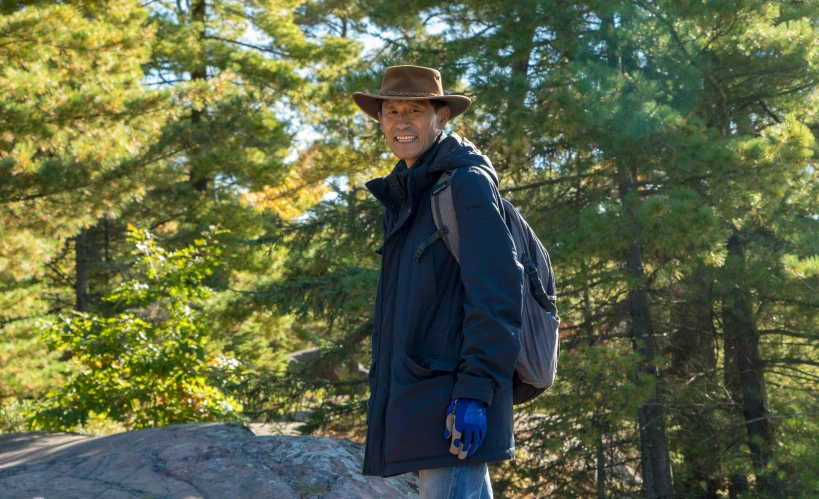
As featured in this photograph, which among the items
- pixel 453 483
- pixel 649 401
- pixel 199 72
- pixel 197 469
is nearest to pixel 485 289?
pixel 453 483

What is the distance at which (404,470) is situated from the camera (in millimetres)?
2457

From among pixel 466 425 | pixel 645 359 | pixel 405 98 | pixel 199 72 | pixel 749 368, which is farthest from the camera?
pixel 199 72

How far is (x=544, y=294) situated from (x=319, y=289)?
708 centimetres

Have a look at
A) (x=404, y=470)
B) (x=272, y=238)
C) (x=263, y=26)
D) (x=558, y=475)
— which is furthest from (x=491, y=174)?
(x=263, y=26)

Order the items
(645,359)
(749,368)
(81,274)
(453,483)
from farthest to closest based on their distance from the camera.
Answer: (81,274)
(749,368)
(645,359)
(453,483)

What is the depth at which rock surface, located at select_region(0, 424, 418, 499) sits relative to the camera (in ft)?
12.8

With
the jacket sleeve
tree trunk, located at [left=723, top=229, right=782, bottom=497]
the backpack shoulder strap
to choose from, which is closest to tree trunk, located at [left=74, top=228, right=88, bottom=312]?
tree trunk, located at [left=723, top=229, right=782, bottom=497]

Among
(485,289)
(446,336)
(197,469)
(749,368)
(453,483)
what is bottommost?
(749,368)

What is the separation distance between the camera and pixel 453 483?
2.46 meters

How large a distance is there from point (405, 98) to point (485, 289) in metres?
0.84

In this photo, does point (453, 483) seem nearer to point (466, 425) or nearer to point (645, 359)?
point (466, 425)

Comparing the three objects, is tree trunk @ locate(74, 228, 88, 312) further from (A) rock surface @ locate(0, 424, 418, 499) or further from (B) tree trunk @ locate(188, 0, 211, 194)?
(A) rock surface @ locate(0, 424, 418, 499)

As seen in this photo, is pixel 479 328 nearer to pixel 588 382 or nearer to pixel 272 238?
pixel 588 382

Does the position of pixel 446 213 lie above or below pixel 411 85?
below
